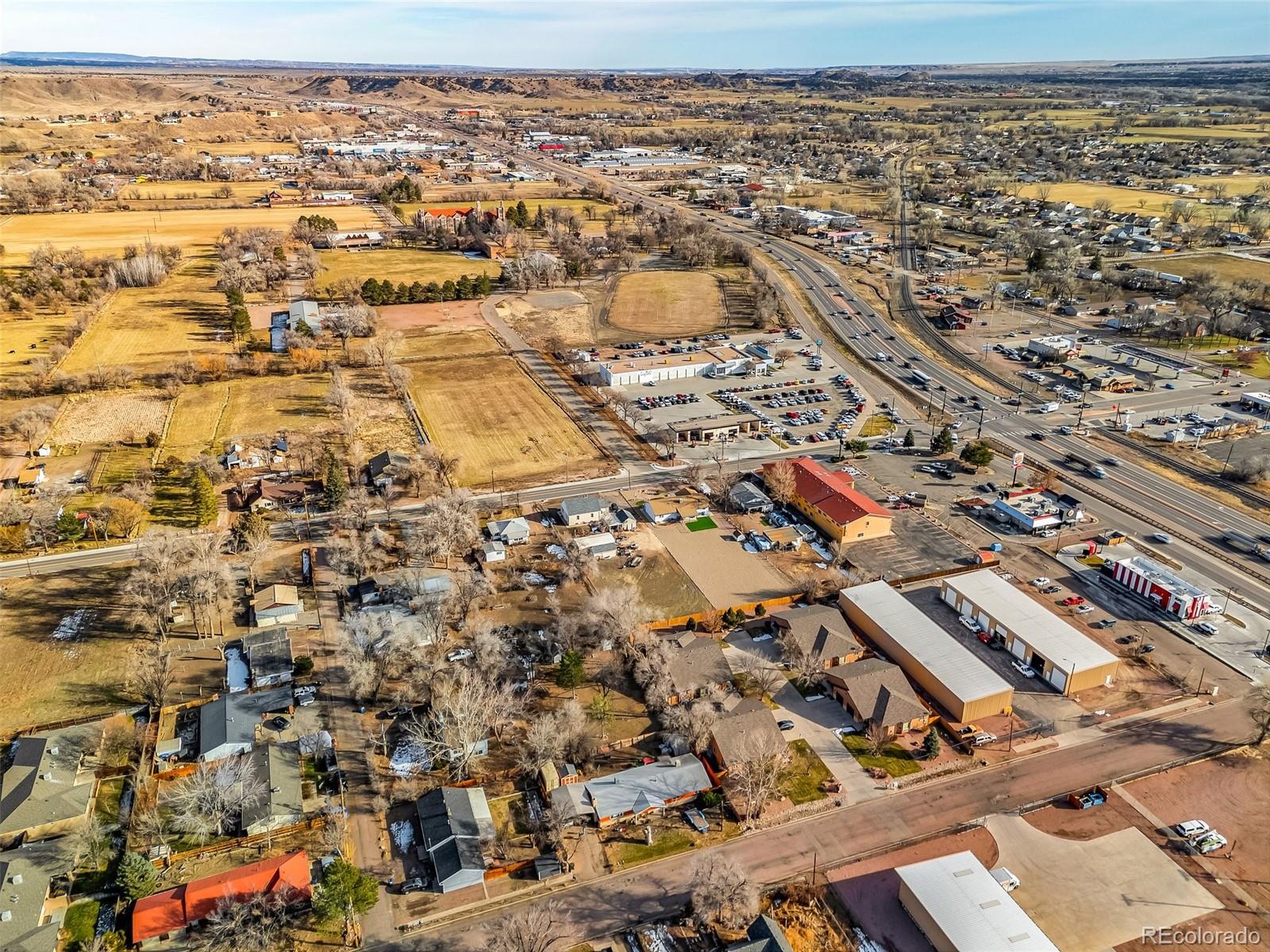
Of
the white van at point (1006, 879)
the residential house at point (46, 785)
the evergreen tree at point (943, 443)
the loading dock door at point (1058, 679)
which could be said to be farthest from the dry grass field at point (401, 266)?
the white van at point (1006, 879)

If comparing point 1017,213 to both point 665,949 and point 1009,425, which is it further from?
point 665,949

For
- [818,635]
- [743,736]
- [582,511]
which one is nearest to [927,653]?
[818,635]

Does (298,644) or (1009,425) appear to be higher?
(1009,425)

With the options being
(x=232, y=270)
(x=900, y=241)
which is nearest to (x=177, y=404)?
(x=232, y=270)

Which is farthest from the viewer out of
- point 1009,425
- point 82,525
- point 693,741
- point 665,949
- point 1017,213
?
point 1017,213

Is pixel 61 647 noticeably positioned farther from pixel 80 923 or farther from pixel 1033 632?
pixel 1033 632

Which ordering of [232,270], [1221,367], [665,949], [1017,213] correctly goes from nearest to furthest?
[665,949]
[1221,367]
[232,270]
[1017,213]
